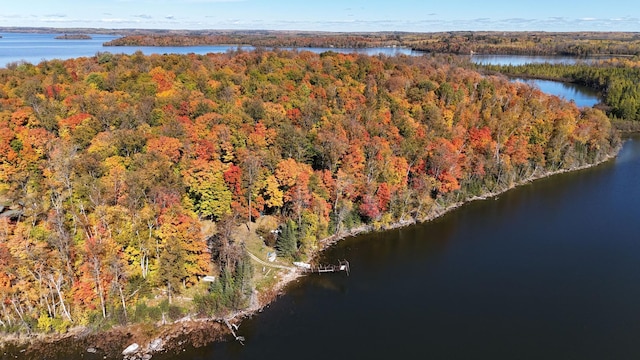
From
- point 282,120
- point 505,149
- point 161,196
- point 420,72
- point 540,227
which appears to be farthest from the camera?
point 420,72

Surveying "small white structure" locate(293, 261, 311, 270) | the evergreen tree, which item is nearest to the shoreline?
"small white structure" locate(293, 261, 311, 270)

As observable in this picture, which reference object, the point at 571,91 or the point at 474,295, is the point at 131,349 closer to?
the point at 474,295

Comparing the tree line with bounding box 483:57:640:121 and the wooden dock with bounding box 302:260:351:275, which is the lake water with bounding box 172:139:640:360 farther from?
A: the tree line with bounding box 483:57:640:121

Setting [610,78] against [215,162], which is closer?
[215,162]

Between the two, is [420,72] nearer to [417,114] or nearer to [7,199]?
[417,114]

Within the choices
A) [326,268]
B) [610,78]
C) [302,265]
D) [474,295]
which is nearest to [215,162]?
[302,265]

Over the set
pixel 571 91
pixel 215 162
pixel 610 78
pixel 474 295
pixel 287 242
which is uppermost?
pixel 610 78

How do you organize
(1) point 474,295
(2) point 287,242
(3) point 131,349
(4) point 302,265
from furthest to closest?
(2) point 287,242 → (4) point 302,265 → (1) point 474,295 → (3) point 131,349

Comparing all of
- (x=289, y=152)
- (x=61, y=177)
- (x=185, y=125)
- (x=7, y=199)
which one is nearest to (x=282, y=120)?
(x=289, y=152)
